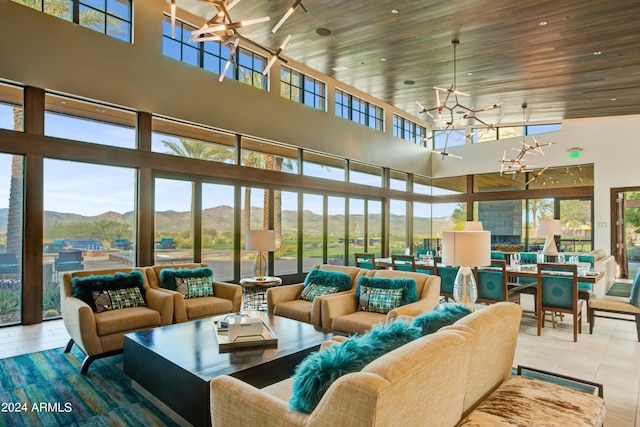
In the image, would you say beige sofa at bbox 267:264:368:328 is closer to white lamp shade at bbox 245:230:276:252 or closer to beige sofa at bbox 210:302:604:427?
white lamp shade at bbox 245:230:276:252

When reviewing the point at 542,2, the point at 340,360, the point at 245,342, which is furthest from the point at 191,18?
the point at 340,360

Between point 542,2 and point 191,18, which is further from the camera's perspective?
point 191,18

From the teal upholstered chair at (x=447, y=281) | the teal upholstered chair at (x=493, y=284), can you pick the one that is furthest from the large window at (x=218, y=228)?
the teal upholstered chair at (x=493, y=284)

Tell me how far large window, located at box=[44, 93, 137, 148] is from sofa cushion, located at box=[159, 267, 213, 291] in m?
2.38

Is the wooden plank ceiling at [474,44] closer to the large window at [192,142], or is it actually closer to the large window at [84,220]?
the large window at [192,142]

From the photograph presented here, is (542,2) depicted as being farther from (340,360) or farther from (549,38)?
(340,360)

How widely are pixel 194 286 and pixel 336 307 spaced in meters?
2.03

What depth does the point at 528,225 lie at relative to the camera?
450 inches

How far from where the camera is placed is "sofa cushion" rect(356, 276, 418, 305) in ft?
13.2

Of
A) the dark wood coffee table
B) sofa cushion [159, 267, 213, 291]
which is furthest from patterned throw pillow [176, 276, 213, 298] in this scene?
the dark wood coffee table

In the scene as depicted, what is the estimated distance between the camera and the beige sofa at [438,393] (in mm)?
1330

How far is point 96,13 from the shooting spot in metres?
5.63

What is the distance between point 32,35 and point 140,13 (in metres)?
1.60

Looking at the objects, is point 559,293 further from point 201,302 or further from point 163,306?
point 163,306
